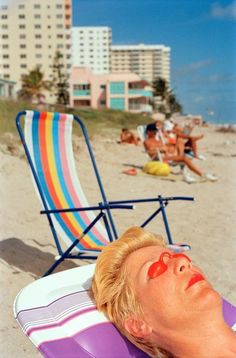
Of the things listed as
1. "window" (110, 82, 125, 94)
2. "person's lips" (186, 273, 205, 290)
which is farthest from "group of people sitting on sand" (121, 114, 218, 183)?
"window" (110, 82, 125, 94)

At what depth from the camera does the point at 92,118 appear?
19.4 m

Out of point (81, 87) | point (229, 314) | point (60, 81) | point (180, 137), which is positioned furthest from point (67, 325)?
point (60, 81)

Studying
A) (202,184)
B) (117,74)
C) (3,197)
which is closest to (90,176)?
(202,184)

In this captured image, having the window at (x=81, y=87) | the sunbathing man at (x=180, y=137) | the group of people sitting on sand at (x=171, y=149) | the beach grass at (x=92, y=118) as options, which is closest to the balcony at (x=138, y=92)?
the window at (x=81, y=87)

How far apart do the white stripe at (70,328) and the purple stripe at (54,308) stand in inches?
2.2

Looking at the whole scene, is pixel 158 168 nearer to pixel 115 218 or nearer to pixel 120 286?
pixel 115 218

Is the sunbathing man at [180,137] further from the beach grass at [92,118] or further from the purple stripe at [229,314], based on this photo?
the purple stripe at [229,314]

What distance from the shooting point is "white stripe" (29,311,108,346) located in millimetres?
1500

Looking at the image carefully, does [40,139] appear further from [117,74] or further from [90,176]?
[117,74]

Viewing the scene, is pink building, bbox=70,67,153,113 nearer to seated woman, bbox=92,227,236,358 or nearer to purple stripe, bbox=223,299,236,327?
purple stripe, bbox=223,299,236,327

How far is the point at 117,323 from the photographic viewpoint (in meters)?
1.57

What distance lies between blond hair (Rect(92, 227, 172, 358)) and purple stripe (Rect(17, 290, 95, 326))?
65 mm

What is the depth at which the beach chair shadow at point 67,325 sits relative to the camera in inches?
58.9

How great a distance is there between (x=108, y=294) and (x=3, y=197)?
155 inches
